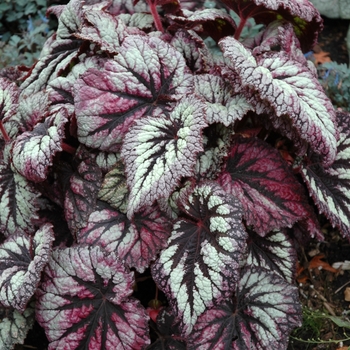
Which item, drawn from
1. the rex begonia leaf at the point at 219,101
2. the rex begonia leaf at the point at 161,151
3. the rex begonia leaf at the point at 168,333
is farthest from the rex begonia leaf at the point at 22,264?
the rex begonia leaf at the point at 219,101

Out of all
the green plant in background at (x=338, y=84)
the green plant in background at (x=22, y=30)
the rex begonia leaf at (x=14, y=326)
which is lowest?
the rex begonia leaf at (x=14, y=326)

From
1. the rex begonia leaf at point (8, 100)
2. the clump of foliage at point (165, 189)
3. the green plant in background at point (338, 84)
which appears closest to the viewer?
the clump of foliage at point (165, 189)

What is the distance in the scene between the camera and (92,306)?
189cm

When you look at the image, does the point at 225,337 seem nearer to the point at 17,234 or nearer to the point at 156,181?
the point at 156,181

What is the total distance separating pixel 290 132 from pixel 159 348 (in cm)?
97

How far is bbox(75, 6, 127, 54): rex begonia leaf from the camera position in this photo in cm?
218

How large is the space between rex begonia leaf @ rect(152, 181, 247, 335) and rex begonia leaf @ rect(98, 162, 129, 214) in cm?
23

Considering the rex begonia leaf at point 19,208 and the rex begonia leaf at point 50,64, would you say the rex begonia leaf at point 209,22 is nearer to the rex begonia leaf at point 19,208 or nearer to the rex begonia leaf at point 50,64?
the rex begonia leaf at point 50,64

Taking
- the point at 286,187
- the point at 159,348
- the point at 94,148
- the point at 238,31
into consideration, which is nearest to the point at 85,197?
the point at 94,148

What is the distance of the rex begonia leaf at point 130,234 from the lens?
6.28ft

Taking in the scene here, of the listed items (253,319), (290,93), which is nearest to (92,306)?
(253,319)

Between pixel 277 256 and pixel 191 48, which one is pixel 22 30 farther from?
pixel 277 256

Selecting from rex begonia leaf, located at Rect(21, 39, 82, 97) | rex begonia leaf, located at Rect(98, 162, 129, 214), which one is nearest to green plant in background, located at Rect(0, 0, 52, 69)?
rex begonia leaf, located at Rect(21, 39, 82, 97)

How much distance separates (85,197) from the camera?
2.02 m
